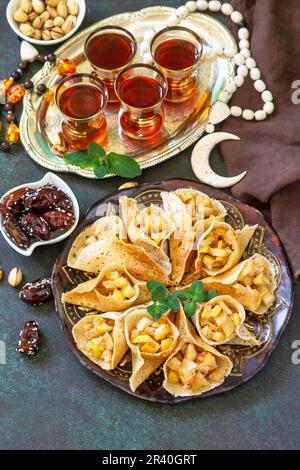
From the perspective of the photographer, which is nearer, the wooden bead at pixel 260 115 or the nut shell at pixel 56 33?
the wooden bead at pixel 260 115

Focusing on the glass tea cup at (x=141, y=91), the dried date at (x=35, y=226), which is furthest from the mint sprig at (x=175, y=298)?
the glass tea cup at (x=141, y=91)

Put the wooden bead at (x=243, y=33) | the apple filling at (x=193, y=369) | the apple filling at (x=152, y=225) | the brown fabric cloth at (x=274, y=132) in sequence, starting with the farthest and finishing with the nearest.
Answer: the wooden bead at (x=243, y=33) → the brown fabric cloth at (x=274, y=132) → the apple filling at (x=152, y=225) → the apple filling at (x=193, y=369)

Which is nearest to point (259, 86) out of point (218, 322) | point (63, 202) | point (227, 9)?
point (227, 9)

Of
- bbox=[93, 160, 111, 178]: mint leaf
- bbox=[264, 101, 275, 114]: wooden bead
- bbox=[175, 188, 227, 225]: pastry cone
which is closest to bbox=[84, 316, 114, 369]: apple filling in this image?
bbox=[175, 188, 227, 225]: pastry cone

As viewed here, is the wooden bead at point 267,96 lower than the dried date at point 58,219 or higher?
higher

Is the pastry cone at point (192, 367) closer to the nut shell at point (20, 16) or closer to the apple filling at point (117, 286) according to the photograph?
the apple filling at point (117, 286)

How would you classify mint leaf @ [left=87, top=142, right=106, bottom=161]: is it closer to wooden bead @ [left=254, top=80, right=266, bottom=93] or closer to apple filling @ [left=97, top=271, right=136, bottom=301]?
apple filling @ [left=97, top=271, right=136, bottom=301]

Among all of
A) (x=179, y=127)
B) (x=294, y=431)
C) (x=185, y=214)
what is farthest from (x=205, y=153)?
(x=294, y=431)

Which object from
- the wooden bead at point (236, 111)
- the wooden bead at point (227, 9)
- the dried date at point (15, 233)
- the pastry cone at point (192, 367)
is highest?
the wooden bead at point (227, 9)
